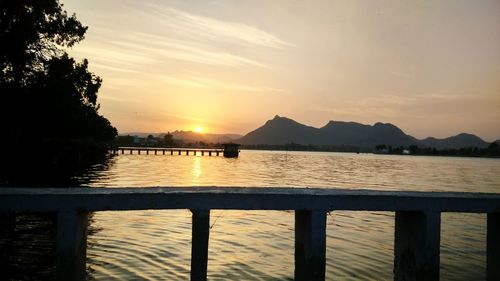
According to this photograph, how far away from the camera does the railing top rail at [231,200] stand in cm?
595

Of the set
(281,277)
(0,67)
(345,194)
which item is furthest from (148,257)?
(0,67)

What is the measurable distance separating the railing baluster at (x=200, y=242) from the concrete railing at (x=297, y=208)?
0.05 feet

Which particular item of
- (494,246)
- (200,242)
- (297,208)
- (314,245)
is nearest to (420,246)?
(494,246)

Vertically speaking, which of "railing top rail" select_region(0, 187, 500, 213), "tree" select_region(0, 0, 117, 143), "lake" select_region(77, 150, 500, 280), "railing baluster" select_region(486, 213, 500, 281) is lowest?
"lake" select_region(77, 150, 500, 280)

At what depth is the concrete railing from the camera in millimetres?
6023

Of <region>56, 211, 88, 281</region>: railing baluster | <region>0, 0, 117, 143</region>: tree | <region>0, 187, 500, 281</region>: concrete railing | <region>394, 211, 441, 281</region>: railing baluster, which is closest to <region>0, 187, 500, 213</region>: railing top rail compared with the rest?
<region>0, 187, 500, 281</region>: concrete railing

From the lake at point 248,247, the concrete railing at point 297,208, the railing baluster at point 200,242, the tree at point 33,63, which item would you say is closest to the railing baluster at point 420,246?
the concrete railing at point 297,208

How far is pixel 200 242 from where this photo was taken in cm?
653

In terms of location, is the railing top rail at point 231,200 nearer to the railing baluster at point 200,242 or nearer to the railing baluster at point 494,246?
the railing baluster at point 200,242

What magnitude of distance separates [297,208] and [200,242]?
1654 millimetres

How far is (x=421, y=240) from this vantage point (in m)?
7.02

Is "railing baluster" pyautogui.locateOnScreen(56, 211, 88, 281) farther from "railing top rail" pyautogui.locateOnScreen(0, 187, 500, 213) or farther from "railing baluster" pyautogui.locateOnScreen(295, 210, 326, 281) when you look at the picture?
"railing baluster" pyautogui.locateOnScreen(295, 210, 326, 281)

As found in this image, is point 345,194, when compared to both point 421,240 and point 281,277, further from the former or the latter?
point 281,277

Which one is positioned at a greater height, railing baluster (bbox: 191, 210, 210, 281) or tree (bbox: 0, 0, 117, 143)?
tree (bbox: 0, 0, 117, 143)
